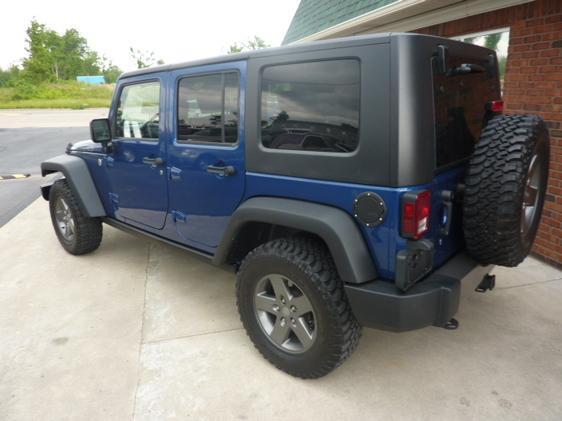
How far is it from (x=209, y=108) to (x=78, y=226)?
232 centimetres

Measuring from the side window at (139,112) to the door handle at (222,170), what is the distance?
2.51 ft

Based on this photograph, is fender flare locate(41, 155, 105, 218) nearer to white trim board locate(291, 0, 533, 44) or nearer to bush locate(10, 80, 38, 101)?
white trim board locate(291, 0, 533, 44)

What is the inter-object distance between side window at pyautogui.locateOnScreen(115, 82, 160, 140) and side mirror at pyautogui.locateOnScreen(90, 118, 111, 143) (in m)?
0.09

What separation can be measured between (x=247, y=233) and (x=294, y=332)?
2.35ft

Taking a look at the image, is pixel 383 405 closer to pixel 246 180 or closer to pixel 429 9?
pixel 246 180

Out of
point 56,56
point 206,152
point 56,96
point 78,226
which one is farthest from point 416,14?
point 56,56

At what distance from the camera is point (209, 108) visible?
2.93m

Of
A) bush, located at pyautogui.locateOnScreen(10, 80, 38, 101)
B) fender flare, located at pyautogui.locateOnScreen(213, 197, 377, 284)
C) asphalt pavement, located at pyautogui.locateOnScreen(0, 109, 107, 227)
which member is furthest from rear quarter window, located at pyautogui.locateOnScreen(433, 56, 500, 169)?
bush, located at pyautogui.locateOnScreen(10, 80, 38, 101)

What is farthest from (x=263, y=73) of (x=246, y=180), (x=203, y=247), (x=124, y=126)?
(x=124, y=126)

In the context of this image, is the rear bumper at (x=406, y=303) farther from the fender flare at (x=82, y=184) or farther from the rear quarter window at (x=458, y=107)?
the fender flare at (x=82, y=184)

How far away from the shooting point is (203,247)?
319 cm

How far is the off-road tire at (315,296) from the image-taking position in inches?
89.5

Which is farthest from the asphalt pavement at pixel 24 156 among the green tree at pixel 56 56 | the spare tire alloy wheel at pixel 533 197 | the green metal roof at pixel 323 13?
the green tree at pixel 56 56

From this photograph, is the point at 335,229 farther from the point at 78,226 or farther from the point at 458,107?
the point at 78,226
